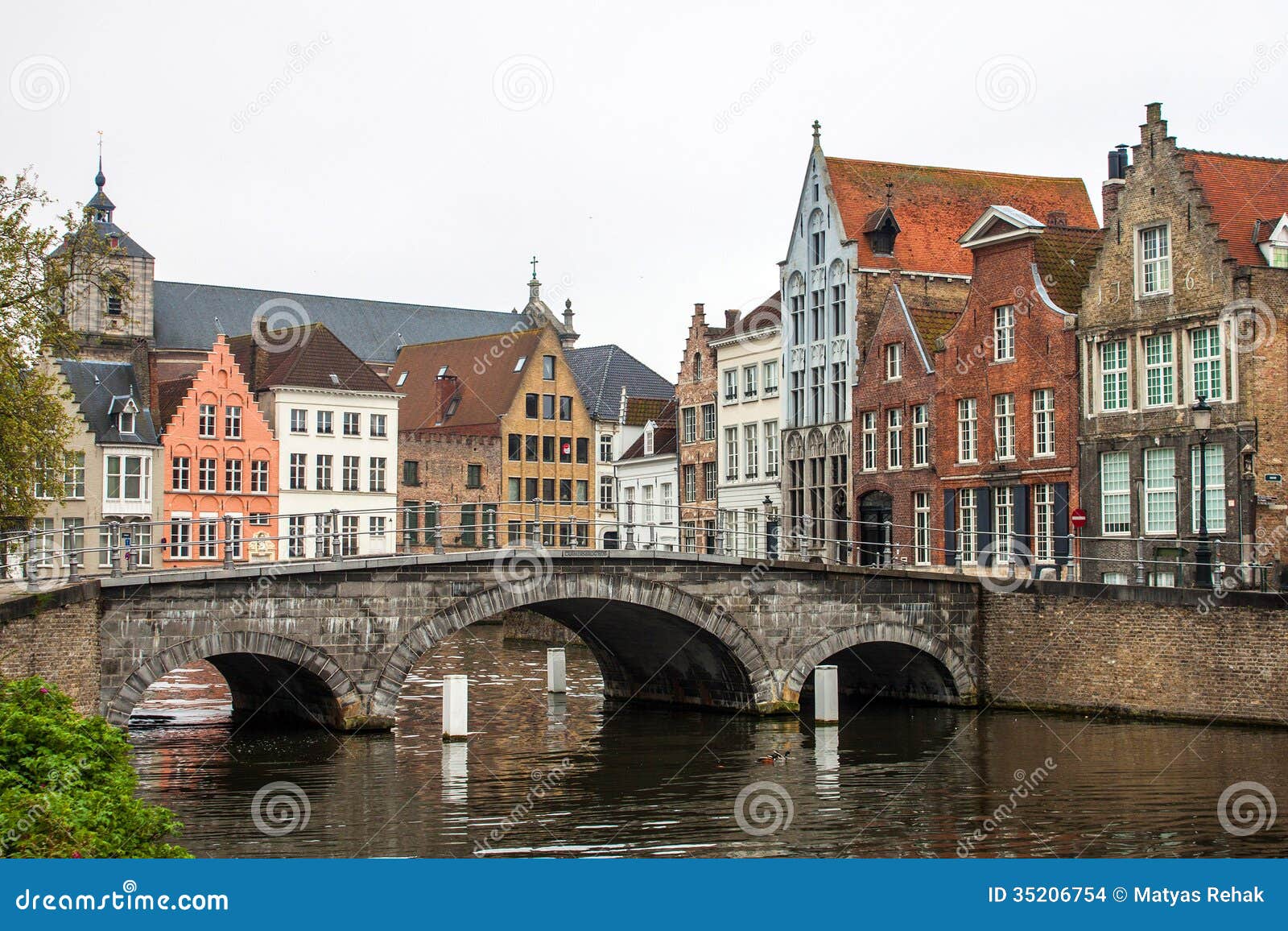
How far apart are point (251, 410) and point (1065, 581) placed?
1721 inches

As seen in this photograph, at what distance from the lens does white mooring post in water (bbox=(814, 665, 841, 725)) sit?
1505 inches

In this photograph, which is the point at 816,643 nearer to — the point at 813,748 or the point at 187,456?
the point at 813,748

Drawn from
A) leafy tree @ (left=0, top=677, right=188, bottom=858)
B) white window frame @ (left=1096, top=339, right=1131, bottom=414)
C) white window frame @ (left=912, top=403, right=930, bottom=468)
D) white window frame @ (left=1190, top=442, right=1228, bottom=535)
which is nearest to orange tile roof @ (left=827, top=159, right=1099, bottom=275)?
white window frame @ (left=912, top=403, right=930, bottom=468)

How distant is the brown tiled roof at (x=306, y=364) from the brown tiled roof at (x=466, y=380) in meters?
2.58

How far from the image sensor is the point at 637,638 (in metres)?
42.2

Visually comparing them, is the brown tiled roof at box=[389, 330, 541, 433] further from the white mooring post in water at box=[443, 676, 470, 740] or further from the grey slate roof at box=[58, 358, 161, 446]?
the white mooring post in water at box=[443, 676, 470, 740]

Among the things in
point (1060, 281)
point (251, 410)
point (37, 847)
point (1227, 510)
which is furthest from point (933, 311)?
point (37, 847)

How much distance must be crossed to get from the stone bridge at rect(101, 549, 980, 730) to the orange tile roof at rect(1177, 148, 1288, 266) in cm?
1039

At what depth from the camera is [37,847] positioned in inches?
510

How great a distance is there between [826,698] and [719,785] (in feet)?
31.9

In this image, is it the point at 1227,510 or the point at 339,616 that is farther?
the point at 1227,510

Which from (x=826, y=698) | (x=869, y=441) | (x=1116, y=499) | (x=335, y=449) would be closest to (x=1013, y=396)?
(x=1116, y=499)

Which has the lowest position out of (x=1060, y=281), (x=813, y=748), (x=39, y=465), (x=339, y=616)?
(x=813, y=748)

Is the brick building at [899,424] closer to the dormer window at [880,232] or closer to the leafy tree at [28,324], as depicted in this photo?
the dormer window at [880,232]
